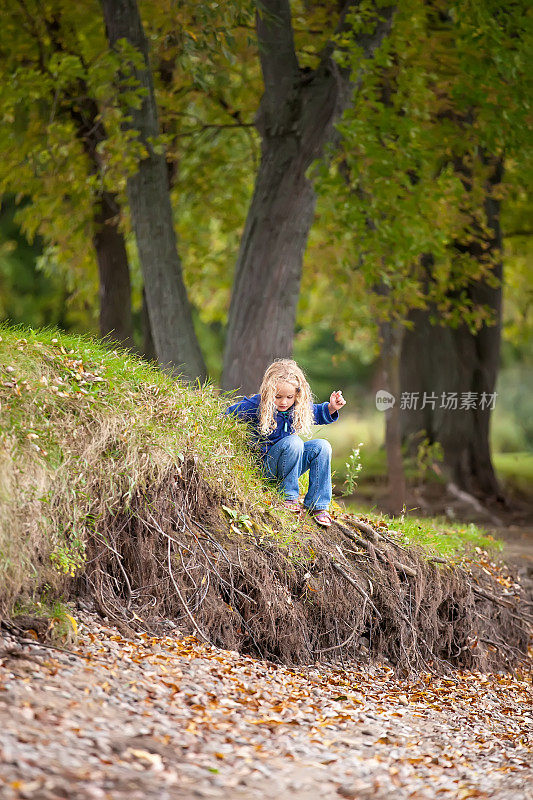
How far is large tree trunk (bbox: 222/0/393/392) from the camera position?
856cm

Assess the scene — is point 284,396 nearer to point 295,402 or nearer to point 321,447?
point 295,402

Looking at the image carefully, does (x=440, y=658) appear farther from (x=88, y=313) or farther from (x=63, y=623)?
(x=88, y=313)

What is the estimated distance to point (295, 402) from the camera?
20.2ft

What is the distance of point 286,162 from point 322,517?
4.18 meters

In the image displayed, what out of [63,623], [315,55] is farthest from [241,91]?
[63,623]

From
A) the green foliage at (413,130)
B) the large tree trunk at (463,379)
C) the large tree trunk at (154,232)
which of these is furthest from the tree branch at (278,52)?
the large tree trunk at (463,379)

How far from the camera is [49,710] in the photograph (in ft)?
12.1

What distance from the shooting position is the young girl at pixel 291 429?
20.1ft

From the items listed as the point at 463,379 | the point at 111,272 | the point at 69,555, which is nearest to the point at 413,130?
the point at 111,272

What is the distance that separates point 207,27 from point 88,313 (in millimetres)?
11751

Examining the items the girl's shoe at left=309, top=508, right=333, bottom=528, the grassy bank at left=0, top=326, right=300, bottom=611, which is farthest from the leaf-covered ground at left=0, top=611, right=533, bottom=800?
the girl's shoe at left=309, top=508, right=333, bottom=528

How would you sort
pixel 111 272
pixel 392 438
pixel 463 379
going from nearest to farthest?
pixel 392 438 → pixel 111 272 → pixel 463 379

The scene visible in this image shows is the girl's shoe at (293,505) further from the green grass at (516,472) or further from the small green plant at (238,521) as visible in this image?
the green grass at (516,472)

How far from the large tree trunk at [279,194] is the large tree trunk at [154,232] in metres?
0.51
